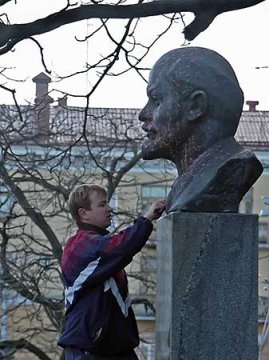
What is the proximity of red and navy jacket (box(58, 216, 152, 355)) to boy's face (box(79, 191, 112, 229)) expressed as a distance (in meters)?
0.04

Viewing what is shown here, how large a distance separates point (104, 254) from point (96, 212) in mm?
297

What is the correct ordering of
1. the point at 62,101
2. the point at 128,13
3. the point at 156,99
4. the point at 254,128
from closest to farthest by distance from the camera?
the point at 156,99
the point at 128,13
the point at 62,101
the point at 254,128

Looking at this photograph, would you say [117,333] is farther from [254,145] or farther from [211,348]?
[254,145]

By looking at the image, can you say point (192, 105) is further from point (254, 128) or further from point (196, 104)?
point (254, 128)

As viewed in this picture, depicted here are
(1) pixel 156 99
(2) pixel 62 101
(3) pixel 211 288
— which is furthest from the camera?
(2) pixel 62 101

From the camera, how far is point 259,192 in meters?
33.1

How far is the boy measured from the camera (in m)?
6.26

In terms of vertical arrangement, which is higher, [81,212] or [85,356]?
[81,212]

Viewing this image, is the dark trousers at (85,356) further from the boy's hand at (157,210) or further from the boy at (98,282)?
the boy's hand at (157,210)

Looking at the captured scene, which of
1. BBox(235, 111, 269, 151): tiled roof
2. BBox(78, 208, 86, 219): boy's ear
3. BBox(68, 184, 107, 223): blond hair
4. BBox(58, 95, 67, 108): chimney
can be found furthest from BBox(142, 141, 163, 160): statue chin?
BBox(235, 111, 269, 151): tiled roof

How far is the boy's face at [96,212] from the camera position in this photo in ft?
21.2

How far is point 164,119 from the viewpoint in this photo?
249 inches

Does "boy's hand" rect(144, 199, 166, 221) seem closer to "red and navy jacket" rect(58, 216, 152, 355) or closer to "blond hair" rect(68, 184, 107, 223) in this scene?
"red and navy jacket" rect(58, 216, 152, 355)

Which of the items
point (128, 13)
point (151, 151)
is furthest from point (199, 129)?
point (128, 13)
